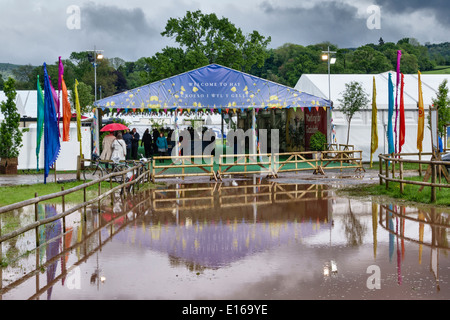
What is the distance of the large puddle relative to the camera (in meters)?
6.88

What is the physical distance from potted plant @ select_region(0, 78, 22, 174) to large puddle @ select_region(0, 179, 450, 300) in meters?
11.8

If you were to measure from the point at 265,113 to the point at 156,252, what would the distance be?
3097 cm

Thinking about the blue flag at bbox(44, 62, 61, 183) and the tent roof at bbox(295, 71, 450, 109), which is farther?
the tent roof at bbox(295, 71, 450, 109)

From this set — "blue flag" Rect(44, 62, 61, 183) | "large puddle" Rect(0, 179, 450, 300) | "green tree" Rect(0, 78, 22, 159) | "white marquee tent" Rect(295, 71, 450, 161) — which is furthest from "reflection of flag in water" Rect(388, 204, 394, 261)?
"white marquee tent" Rect(295, 71, 450, 161)

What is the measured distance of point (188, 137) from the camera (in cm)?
3228

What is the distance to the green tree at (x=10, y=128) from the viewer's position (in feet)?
80.9

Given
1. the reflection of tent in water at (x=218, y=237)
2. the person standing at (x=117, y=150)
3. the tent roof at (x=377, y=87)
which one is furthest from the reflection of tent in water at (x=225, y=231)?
the tent roof at (x=377, y=87)

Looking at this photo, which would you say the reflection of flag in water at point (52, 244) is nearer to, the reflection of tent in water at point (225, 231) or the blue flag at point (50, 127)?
the reflection of tent in water at point (225, 231)

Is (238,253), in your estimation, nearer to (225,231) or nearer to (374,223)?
(225,231)

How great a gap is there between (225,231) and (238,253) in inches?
78.5

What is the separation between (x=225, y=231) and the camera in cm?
1091

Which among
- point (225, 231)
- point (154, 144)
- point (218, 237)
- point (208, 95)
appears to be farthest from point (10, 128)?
point (218, 237)

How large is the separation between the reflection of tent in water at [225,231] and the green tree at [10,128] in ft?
45.2

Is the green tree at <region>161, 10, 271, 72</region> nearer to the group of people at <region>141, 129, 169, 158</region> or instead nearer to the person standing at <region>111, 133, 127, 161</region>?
the group of people at <region>141, 129, 169, 158</region>
